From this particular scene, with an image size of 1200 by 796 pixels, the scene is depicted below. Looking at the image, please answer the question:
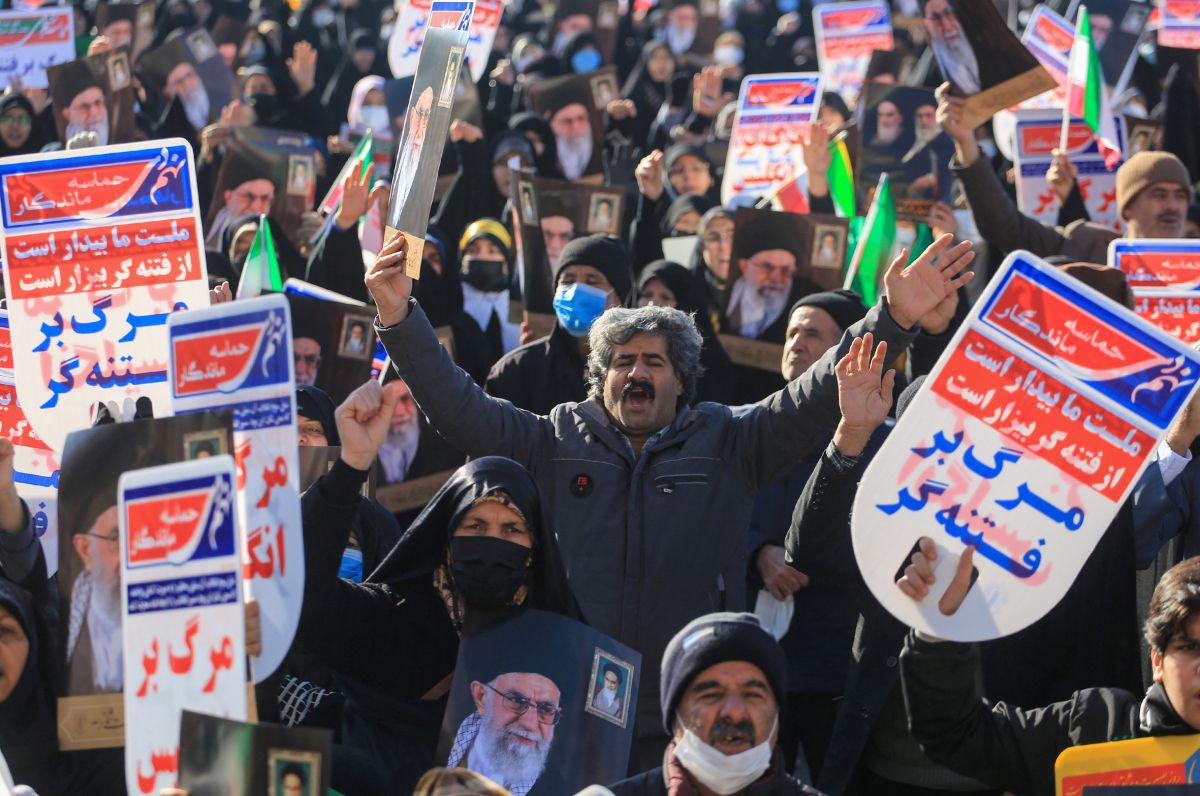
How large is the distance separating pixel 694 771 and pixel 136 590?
3.50ft

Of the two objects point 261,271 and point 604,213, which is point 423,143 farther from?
point 604,213

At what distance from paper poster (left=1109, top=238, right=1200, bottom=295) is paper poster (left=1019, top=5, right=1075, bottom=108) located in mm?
4599

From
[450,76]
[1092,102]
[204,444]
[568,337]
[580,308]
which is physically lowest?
[568,337]

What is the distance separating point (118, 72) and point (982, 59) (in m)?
4.68

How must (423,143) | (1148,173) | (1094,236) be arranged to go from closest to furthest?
(423,143) → (1148,173) → (1094,236)

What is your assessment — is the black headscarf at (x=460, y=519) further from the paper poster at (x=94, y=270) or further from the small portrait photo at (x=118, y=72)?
the small portrait photo at (x=118, y=72)

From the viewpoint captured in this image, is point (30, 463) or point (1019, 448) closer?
point (1019, 448)

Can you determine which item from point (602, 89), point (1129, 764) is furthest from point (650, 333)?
point (602, 89)

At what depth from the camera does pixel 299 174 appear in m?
8.91

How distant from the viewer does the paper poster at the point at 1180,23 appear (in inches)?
411

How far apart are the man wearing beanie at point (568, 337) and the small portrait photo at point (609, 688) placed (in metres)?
2.18

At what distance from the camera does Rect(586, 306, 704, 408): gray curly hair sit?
498 centimetres

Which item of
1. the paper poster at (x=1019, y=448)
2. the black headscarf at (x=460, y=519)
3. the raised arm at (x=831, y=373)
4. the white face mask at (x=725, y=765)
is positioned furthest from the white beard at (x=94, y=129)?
the white face mask at (x=725, y=765)

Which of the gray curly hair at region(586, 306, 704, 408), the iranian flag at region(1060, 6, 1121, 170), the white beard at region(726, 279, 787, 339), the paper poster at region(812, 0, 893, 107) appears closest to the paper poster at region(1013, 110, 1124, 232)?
the iranian flag at region(1060, 6, 1121, 170)
